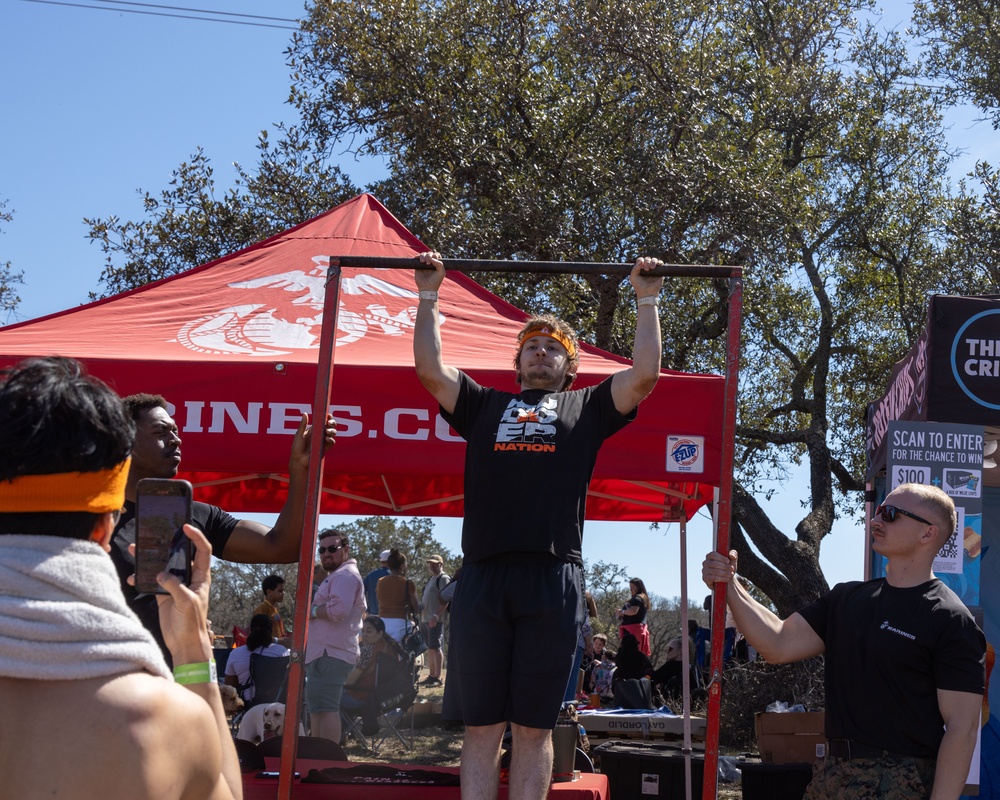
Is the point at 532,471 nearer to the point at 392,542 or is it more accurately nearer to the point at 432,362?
the point at 432,362

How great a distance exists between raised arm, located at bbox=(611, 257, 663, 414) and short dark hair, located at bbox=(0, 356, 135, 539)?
2.33 metres

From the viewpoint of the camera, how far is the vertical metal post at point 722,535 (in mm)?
3580

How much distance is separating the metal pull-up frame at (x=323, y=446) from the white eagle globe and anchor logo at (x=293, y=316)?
2.53 feet

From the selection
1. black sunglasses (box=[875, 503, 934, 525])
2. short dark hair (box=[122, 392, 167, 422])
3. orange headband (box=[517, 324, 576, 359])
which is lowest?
black sunglasses (box=[875, 503, 934, 525])

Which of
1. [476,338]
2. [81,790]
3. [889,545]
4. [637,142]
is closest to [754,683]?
[637,142]

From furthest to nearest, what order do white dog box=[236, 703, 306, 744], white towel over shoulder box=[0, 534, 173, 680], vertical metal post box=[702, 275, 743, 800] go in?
1. white dog box=[236, 703, 306, 744]
2. vertical metal post box=[702, 275, 743, 800]
3. white towel over shoulder box=[0, 534, 173, 680]

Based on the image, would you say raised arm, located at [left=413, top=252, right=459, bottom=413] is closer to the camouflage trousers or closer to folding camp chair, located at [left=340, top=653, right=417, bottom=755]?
the camouflage trousers

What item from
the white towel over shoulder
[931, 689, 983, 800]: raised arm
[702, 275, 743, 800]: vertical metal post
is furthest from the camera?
[702, 275, 743, 800]: vertical metal post

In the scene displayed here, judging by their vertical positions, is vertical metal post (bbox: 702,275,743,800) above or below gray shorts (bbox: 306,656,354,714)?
above

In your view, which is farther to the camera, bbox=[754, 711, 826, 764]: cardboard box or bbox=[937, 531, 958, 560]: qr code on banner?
bbox=[754, 711, 826, 764]: cardboard box

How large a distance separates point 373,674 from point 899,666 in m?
7.19

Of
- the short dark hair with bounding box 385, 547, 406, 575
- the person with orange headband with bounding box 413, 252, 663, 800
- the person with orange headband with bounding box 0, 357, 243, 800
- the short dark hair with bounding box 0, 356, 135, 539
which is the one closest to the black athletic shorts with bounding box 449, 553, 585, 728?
the person with orange headband with bounding box 413, 252, 663, 800

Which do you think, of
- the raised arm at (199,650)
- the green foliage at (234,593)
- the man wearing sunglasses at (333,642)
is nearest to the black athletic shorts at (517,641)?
the raised arm at (199,650)

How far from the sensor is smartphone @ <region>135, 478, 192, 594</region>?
1.75 metres
